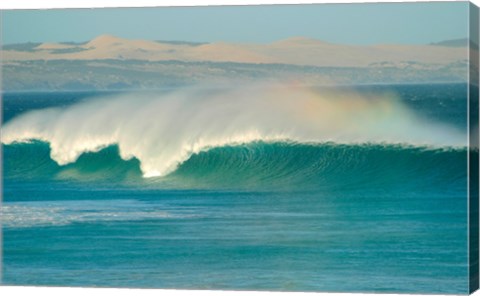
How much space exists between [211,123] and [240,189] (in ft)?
2.31

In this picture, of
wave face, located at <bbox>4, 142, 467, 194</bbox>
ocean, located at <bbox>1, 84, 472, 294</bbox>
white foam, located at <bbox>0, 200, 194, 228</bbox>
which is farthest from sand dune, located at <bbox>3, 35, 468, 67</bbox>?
white foam, located at <bbox>0, 200, 194, 228</bbox>

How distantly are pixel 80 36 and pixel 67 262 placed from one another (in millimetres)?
2154

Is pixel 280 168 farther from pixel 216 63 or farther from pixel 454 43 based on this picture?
pixel 454 43

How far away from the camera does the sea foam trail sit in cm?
1382

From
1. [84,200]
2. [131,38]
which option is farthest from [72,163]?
[131,38]

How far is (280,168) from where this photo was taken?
14.1 m

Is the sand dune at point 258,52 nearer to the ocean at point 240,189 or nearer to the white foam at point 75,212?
the ocean at point 240,189

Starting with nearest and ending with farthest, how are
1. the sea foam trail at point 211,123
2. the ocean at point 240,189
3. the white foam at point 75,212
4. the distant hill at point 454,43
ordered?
1. the distant hill at point 454,43
2. the ocean at point 240,189
3. the sea foam trail at point 211,123
4. the white foam at point 75,212

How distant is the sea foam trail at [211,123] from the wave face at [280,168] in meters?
0.09

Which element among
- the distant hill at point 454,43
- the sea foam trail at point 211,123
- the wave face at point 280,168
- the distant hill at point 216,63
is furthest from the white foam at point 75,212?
the distant hill at point 454,43

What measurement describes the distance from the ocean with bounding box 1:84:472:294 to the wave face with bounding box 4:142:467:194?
0.01 metres

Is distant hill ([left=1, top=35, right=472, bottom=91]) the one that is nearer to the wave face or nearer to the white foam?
the wave face

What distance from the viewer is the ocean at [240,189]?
1353 centimetres

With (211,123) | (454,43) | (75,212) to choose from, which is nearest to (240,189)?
(211,123)
